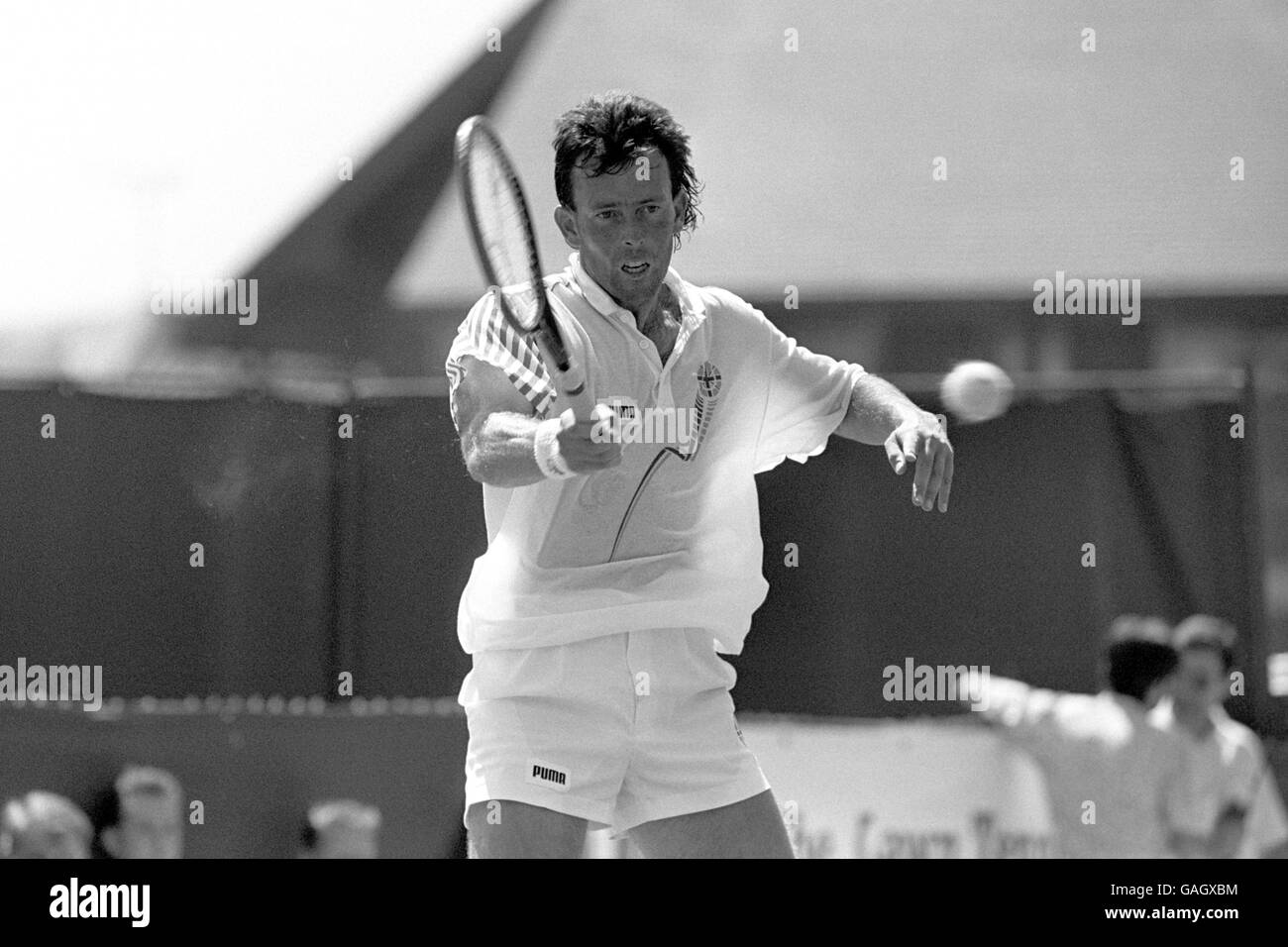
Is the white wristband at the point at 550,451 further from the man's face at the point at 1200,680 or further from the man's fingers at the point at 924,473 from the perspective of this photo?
the man's face at the point at 1200,680

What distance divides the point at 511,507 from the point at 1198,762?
1.61 m

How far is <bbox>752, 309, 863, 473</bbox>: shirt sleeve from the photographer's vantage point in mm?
2387

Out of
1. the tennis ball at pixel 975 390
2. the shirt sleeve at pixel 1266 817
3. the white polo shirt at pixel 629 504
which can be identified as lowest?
the shirt sleeve at pixel 1266 817

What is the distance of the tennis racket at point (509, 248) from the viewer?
2086mm

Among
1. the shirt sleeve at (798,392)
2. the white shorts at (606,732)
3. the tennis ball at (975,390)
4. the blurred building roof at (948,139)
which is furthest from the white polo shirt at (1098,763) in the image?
the white shorts at (606,732)

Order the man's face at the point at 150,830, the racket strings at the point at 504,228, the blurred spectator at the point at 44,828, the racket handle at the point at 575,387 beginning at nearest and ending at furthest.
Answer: the racket handle at the point at 575,387
the racket strings at the point at 504,228
the blurred spectator at the point at 44,828
the man's face at the point at 150,830

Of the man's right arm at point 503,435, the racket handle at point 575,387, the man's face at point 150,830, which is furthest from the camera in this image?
the man's face at point 150,830

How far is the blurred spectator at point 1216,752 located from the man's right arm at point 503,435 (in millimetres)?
1580

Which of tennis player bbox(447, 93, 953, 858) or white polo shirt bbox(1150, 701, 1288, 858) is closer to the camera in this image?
tennis player bbox(447, 93, 953, 858)

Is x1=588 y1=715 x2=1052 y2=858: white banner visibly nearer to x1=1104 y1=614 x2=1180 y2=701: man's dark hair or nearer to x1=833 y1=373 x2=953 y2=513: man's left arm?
x1=1104 y1=614 x2=1180 y2=701: man's dark hair

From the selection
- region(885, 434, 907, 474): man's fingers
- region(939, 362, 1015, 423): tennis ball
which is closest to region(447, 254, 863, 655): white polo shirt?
region(885, 434, 907, 474): man's fingers

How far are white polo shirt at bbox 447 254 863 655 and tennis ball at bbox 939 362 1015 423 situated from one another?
37.6 inches

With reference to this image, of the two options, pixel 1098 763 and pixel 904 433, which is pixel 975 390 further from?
pixel 904 433
